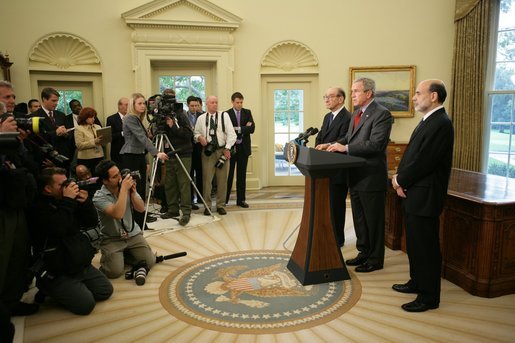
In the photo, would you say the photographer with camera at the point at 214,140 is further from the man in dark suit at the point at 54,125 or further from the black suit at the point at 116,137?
the man in dark suit at the point at 54,125

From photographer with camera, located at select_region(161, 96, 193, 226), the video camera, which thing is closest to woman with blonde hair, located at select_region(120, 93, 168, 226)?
the video camera

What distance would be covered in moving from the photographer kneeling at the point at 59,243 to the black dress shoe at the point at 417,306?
2.00 metres

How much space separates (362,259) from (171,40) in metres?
4.39

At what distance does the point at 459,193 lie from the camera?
2967mm

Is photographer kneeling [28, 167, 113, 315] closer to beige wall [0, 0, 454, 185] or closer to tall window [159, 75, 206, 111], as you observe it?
beige wall [0, 0, 454, 185]

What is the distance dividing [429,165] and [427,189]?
0.15 meters

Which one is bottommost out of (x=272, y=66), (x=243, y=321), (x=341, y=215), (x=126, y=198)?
(x=243, y=321)

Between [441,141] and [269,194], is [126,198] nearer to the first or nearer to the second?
[441,141]

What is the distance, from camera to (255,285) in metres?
2.99

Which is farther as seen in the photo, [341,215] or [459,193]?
[341,215]

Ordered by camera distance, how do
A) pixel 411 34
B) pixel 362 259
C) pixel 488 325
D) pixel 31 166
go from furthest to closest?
pixel 411 34 < pixel 362 259 < pixel 31 166 < pixel 488 325

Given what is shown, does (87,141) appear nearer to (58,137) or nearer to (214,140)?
(58,137)

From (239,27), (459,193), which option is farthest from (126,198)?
(239,27)

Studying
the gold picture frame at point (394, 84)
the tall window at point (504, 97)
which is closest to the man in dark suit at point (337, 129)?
the gold picture frame at point (394, 84)
